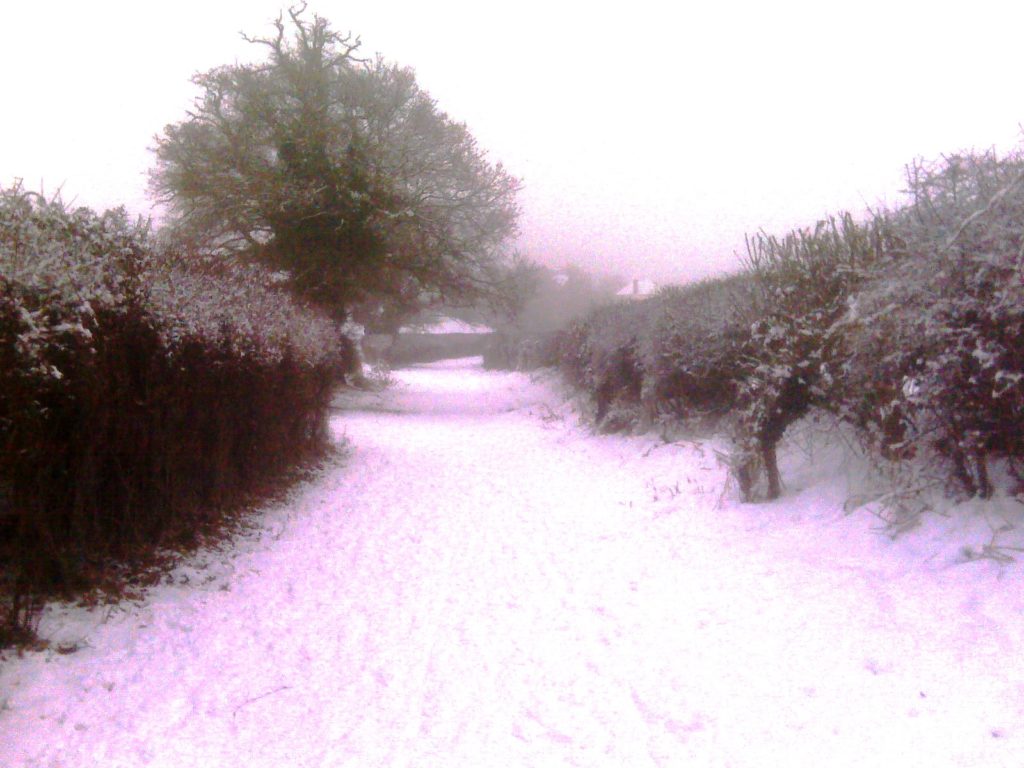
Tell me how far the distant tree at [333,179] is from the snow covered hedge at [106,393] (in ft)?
36.1

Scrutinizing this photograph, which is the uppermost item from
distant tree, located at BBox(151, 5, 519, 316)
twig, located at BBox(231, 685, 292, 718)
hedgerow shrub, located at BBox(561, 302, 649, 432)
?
distant tree, located at BBox(151, 5, 519, 316)

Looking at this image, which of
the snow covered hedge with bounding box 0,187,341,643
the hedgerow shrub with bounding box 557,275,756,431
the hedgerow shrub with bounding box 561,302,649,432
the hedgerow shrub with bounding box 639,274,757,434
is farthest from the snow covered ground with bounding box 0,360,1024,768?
the hedgerow shrub with bounding box 561,302,649,432

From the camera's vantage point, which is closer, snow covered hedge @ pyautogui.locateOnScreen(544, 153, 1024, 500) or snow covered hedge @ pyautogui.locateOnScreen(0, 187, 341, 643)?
snow covered hedge @ pyautogui.locateOnScreen(0, 187, 341, 643)

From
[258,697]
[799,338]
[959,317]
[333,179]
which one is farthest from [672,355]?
[333,179]

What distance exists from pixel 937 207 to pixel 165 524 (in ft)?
20.6

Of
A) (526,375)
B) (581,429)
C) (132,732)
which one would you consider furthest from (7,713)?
(526,375)

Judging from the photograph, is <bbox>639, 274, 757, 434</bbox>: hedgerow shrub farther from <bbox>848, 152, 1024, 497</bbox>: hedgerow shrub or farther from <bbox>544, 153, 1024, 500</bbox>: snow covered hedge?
<bbox>848, 152, 1024, 497</bbox>: hedgerow shrub

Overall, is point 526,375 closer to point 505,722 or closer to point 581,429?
point 581,429

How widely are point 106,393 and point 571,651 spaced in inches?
136

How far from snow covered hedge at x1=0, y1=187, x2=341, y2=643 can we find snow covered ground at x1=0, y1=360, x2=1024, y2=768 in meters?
0.49

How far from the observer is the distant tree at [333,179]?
1833cm

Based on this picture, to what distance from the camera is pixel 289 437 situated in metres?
9.69

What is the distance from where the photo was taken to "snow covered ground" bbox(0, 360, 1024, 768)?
3.62 meters

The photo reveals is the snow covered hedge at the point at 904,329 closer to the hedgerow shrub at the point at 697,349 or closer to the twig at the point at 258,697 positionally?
the hedgerow shrub at the point at 697,349
